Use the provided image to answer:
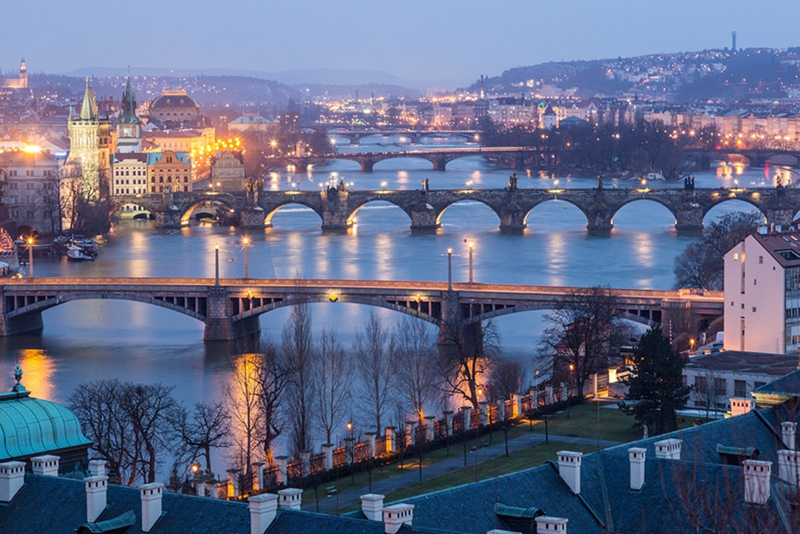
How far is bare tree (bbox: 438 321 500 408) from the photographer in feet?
96.9

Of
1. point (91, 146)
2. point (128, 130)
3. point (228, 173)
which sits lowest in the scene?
point (228, 173)

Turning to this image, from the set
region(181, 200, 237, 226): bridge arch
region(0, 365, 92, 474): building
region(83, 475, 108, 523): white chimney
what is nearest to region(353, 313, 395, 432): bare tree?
region(0, 365, 92, 474): building

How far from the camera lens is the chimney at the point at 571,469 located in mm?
15133

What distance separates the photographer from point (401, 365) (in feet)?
103

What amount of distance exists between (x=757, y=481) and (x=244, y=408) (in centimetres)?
1594

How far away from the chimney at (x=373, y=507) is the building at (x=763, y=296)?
58.0ft

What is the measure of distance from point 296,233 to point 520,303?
29.1 meters

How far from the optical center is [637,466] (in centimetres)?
1520

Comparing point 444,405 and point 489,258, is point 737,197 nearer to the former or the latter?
point 489,258

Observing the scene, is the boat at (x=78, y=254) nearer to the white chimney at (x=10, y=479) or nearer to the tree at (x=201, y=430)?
the tree at (x=201, y=430)

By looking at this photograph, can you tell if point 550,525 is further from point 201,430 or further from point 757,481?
point 201,430

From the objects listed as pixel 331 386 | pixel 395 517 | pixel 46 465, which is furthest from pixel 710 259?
pixel 395 517

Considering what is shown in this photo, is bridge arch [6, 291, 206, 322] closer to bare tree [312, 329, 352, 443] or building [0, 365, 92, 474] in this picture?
bare tree [312, 329, 352, 443]

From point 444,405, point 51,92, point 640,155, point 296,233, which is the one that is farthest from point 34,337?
point 51,92
